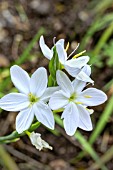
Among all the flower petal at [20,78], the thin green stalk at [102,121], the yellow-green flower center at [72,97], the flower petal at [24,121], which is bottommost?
the thin green stalk at [102,121]

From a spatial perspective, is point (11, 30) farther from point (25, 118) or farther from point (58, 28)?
point (25, 118)

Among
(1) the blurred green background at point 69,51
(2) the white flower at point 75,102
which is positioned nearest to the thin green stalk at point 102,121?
(1) the blurred green background at point 69,51

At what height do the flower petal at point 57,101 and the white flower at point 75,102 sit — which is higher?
the flower petal at point 57,101

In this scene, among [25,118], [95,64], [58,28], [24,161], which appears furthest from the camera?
[58,28]

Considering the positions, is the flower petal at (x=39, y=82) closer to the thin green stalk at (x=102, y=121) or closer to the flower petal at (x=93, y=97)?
the flower petal at (x=93, y=97)

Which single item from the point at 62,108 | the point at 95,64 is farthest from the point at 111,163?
the point at 62,108

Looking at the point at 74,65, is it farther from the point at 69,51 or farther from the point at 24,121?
the point at 69,51

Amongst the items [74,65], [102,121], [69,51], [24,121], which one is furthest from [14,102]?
[69,51]
